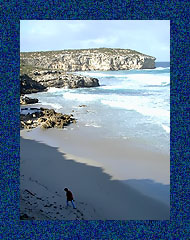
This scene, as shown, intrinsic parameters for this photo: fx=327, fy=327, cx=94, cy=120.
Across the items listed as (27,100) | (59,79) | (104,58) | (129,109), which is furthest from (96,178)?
(59,79)

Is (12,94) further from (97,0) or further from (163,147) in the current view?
(163,147)

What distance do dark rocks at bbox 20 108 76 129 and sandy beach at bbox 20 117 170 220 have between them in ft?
4.43

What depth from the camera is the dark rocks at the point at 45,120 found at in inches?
416

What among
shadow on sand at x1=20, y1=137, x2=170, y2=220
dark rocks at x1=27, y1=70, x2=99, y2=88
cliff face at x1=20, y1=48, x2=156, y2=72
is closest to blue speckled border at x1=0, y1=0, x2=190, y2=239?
shadow on sand at x1=20, y1=137, x2=170, y2=220

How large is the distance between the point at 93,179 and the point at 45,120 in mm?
4874

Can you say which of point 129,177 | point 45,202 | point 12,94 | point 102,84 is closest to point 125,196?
point 129,177

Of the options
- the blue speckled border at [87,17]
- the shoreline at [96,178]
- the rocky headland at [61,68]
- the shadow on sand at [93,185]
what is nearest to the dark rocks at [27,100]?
the rocky headland at [61,68]

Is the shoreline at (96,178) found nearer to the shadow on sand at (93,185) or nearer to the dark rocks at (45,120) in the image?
the shadow on sand at (93,185)

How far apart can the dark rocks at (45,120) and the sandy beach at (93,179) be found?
135cm

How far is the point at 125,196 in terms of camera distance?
243 inches

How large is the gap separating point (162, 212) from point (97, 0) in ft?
12.1

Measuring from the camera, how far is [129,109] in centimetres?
1200

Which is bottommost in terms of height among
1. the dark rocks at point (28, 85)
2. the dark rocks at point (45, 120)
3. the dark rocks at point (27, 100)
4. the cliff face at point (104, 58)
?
the dark rocks at point (45, 120)

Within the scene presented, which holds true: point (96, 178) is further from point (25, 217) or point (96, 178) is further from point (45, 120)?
point (45, 120)
